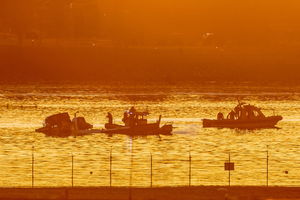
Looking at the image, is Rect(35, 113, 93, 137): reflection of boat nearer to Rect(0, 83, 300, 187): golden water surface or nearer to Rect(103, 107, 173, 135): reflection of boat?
Rect(0, 83, 300, 187): golden water surface

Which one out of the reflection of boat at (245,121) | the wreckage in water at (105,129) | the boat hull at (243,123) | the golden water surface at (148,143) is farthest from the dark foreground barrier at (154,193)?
the reflection of boat at (245,121)

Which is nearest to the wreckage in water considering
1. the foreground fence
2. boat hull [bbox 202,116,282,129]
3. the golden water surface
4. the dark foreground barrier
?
the golden water surface

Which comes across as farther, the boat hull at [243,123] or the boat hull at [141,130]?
the boat hull at [243,123]

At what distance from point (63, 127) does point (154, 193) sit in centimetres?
4566

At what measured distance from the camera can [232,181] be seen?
67000mm

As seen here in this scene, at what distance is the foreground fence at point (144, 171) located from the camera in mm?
65875

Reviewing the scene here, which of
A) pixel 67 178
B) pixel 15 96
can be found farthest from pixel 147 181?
pixel 15 96

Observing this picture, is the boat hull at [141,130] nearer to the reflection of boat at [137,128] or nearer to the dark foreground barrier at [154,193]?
the reflection of boat at [137,128]

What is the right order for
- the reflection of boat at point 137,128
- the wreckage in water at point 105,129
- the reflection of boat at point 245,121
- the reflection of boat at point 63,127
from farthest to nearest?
the reflection of boat at point 245,121
the reflection of boat at point 137,128
the wreckage in water at point 105,129
the reflection of boat at point 63,127

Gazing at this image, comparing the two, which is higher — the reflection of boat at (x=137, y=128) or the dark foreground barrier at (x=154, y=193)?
the reflection of boat at (x=137, y=128)

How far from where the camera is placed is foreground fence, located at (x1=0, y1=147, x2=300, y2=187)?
65.9 metres

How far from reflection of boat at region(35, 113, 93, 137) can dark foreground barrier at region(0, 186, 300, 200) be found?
139 feet

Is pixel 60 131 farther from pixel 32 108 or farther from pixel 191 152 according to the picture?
pixel 32 108

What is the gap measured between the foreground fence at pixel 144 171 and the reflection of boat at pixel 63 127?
17151 millimetres
